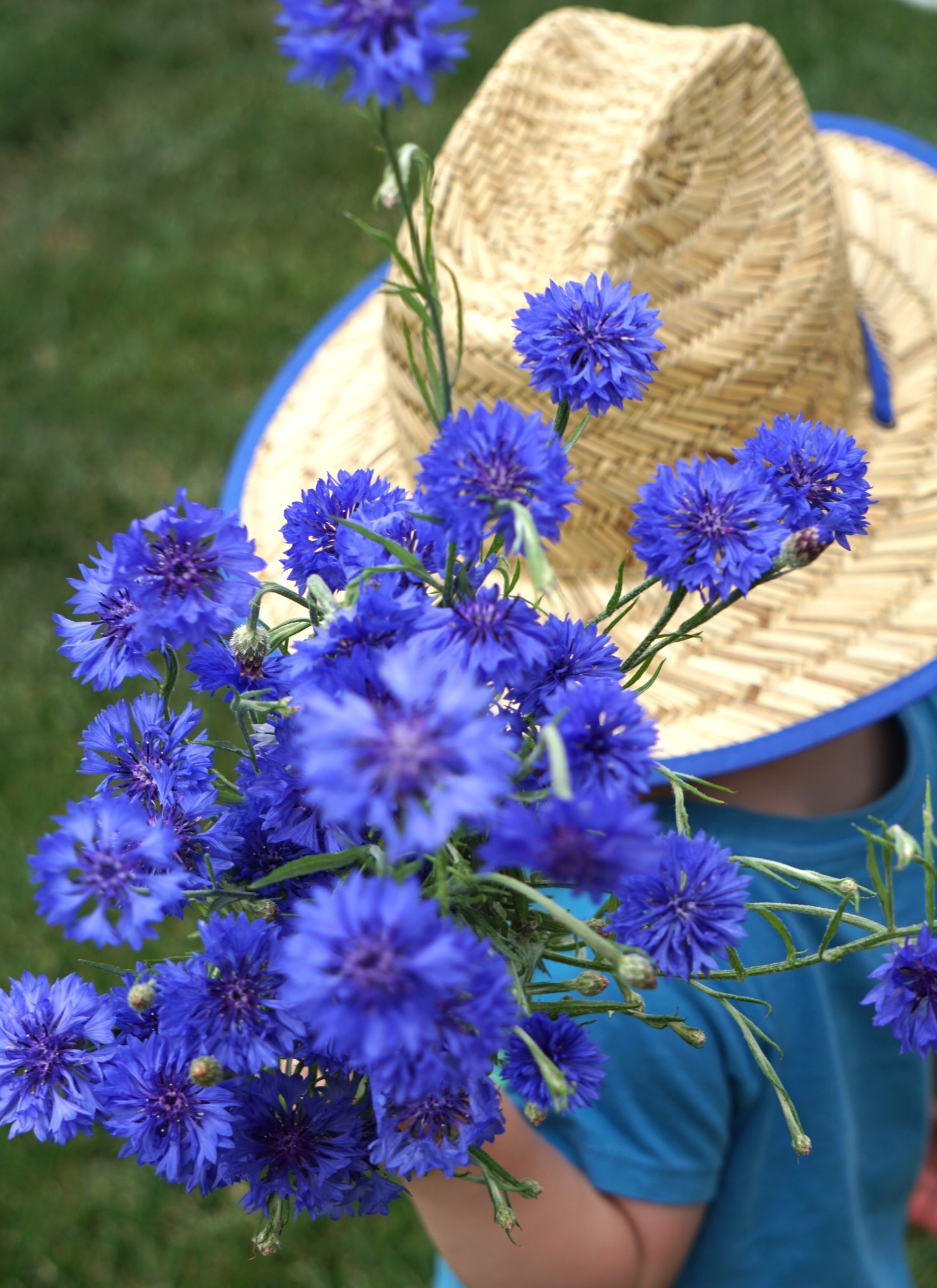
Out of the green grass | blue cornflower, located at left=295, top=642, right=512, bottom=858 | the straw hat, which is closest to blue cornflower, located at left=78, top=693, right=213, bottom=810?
blue cornflower, located at left=295, top=642, right=512, bottom=858

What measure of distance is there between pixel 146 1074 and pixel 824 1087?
72 centimetres

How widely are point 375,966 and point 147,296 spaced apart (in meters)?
2.65

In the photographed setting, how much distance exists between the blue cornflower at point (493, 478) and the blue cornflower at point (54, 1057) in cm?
21

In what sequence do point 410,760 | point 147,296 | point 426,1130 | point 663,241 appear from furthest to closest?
point 147,296 < point 663,241 < point 426,1130 < point 410,760

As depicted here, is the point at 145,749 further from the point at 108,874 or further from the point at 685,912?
the point at 685,912

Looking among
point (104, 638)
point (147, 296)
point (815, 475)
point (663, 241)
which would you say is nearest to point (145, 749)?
point (104, 638)

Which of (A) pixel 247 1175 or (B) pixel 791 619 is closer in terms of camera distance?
(A) pixel 247 1175

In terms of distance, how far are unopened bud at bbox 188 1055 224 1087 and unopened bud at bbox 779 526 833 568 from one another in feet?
0.77

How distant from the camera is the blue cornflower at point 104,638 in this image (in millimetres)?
398

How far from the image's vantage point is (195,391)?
2525 millimetres

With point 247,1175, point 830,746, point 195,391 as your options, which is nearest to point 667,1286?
point 830,746

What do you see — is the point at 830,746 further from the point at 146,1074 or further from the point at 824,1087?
the point at 146,1074

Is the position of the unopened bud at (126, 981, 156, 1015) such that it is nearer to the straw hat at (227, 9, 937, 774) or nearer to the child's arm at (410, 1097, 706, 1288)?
the child's arm at (410, 1097, 706, 1288)

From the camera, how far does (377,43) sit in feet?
1.00
